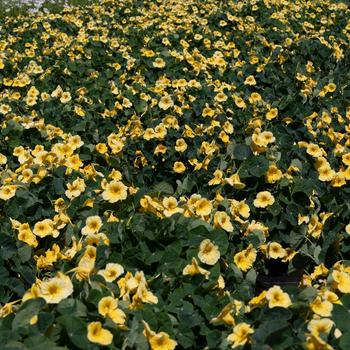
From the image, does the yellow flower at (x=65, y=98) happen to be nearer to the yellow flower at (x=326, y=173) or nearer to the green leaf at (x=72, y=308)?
the yellow flower at (x=326, y=173)

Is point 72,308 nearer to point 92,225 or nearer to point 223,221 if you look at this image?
point 92,225

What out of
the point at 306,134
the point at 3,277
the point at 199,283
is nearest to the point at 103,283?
the point at 199,283

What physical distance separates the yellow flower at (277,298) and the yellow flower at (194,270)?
0.37 m

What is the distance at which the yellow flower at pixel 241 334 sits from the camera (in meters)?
2.00

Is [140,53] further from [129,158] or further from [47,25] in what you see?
[129,158]

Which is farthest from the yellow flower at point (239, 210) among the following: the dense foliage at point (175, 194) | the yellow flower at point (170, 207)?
the yellow flower at point (170, 207)

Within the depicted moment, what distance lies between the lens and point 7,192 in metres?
3.21

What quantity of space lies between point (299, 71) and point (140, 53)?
190 cm

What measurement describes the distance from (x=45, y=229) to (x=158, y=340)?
47.9 inches

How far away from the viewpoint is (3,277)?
2732 millimetres

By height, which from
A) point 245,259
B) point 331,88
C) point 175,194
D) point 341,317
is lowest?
point 175,194

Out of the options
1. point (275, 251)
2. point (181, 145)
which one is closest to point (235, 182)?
point (275, 251)

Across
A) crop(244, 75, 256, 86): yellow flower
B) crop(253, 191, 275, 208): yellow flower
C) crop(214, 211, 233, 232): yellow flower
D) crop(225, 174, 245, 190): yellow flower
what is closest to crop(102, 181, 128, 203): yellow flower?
crop(214, 211, 233, 232): yellow flower

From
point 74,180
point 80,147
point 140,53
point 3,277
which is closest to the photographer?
point 3,277
